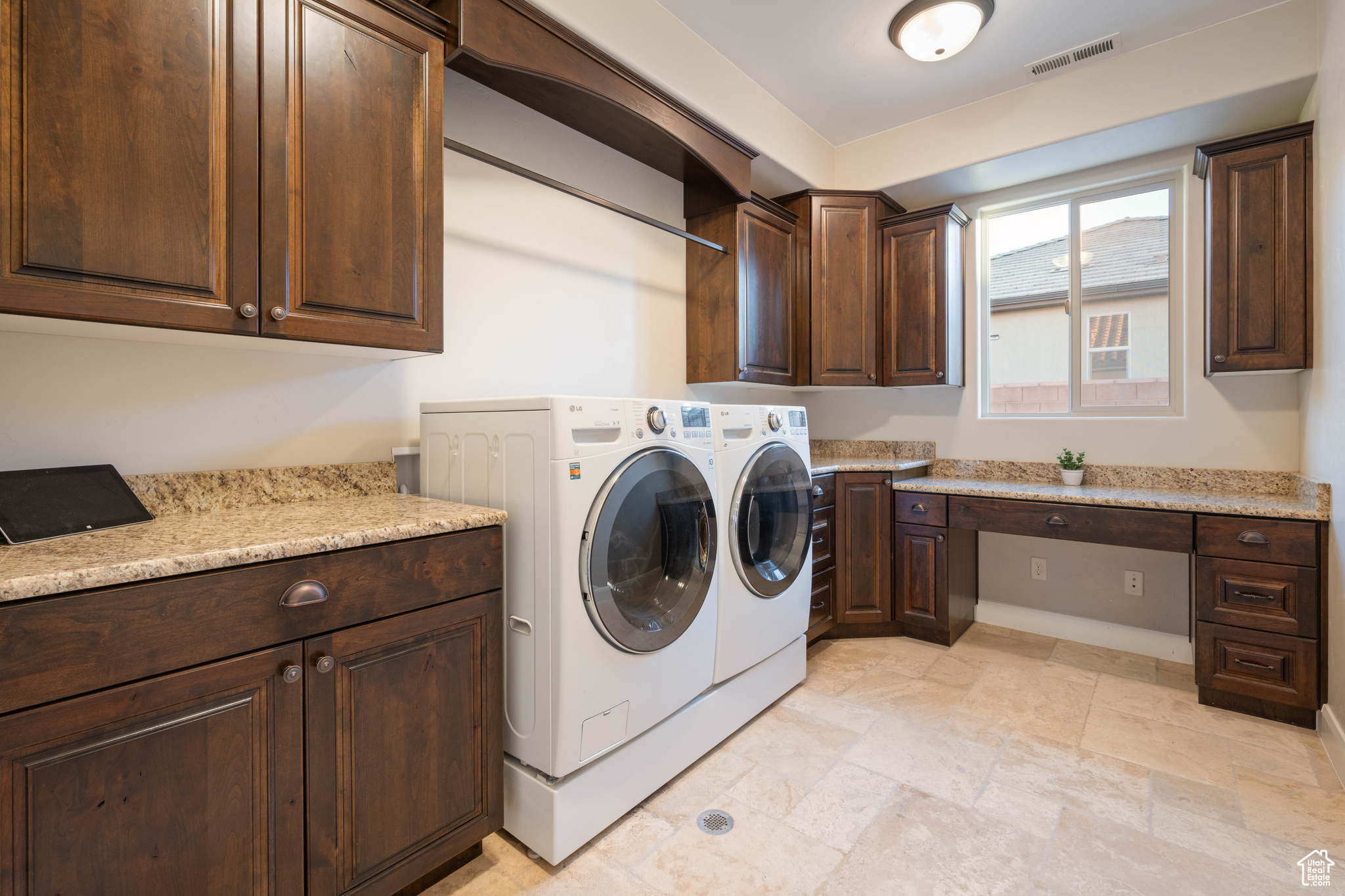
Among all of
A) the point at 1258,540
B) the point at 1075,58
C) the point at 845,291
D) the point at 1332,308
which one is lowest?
the point at 1258,540

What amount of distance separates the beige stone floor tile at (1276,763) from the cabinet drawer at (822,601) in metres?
1.51

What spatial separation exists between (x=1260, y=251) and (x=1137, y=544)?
1248 millimetres

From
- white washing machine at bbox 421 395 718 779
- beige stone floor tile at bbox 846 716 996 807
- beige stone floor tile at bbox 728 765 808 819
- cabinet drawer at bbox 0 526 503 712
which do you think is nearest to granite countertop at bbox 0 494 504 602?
cabinet drawer at bbox 0 526 503 712

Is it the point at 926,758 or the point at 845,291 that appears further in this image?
the point at 845,291

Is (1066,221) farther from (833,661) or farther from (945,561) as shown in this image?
(833,661)

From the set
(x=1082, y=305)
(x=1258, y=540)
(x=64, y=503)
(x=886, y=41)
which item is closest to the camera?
(x=64, y=503)

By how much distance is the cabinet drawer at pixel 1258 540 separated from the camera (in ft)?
7.08

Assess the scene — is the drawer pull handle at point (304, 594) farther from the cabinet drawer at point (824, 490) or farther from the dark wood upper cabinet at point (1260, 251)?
the dark wood upper cabinet at point (1260, 251)

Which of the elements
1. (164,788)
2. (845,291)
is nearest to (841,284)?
(845,291)

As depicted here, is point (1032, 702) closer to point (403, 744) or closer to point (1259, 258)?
point (1259, 258)

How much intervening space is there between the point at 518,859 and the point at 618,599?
72 centimetres

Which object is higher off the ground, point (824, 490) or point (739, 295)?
point (739, 295)

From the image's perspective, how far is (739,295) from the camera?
291 cm

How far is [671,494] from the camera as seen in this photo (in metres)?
1.83
